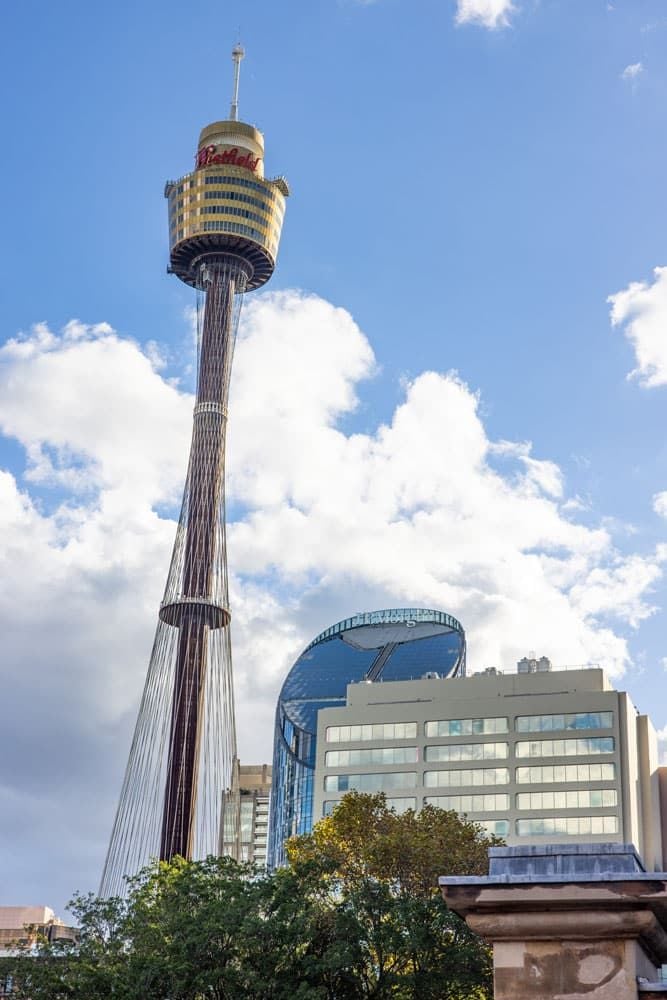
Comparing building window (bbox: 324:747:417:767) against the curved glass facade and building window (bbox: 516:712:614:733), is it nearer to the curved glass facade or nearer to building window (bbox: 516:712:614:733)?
building window (bbox: 516:712:614:733)

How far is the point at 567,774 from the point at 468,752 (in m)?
10.7

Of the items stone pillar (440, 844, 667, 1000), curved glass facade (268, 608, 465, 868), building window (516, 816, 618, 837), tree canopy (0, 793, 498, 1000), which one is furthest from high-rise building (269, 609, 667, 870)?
stone pillar (440, 844, 667, 1000)

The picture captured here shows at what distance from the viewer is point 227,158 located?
184m

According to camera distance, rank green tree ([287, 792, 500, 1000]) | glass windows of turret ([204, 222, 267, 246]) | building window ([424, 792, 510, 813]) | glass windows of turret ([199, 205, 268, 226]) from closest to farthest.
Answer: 1. green tree ([287, 792, 500, 1000])
2. building window ([424, 792, 510, 813])
3. glass windows of turret ([204, 222, 267, 246])
4. glass windows of turret ([199, 205, 268, 226])

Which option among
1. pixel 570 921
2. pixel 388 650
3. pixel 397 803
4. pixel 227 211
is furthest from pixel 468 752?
pixel 570 921

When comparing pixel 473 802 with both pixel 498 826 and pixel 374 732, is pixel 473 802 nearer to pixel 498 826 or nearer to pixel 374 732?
pixel 498 826

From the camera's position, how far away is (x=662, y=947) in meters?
14.2

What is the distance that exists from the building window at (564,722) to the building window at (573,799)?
6.76 meters

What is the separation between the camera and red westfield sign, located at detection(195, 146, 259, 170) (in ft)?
605

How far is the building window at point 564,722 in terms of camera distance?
143500mm

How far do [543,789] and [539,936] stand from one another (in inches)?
5160

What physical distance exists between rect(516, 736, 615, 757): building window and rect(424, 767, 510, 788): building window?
11.1ft

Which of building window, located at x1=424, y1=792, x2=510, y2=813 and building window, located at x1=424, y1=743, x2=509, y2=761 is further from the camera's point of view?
building window, located at x1=424, y1=743, x2=509, y2=761

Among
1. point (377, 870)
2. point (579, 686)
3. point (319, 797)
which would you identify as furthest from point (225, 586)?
point (377, 870)
